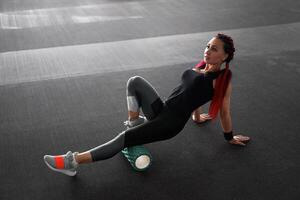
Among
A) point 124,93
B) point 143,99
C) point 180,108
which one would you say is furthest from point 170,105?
point 124,93

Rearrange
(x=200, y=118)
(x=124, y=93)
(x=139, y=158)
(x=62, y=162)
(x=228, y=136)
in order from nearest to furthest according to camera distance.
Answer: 1. (x=62, y=162)
2. (x=139, y=158)
3. (x=228, y=136)
4. (x=200, y=118)
5. (x=124, y=93)

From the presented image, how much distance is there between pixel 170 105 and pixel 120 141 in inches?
15.0

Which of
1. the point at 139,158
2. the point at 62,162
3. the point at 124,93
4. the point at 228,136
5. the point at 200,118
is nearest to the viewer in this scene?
the point at 62,162

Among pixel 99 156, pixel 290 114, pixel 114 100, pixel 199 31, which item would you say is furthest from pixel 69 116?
pixel 199 31

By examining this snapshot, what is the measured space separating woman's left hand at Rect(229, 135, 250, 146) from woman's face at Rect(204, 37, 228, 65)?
1.99 feet

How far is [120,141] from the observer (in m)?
2.20

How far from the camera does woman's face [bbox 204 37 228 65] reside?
221 cm

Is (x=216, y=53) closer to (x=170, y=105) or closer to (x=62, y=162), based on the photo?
(x=170, y=105)

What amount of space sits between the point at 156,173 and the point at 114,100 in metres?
0.99

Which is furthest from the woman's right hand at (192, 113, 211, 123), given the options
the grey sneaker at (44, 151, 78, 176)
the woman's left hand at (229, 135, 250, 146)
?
the grey sneaker at (44, 151, 78, 176)

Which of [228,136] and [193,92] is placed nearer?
[193,92]

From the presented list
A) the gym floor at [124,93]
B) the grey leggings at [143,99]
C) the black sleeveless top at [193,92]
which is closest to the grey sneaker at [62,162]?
the gym floor at [124,93]

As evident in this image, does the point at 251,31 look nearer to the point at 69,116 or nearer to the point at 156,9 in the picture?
the point at 156,9

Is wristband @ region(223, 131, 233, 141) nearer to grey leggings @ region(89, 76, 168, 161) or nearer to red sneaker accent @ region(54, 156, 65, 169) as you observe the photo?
grey leggings @ region(89, 76, 168, 161)
